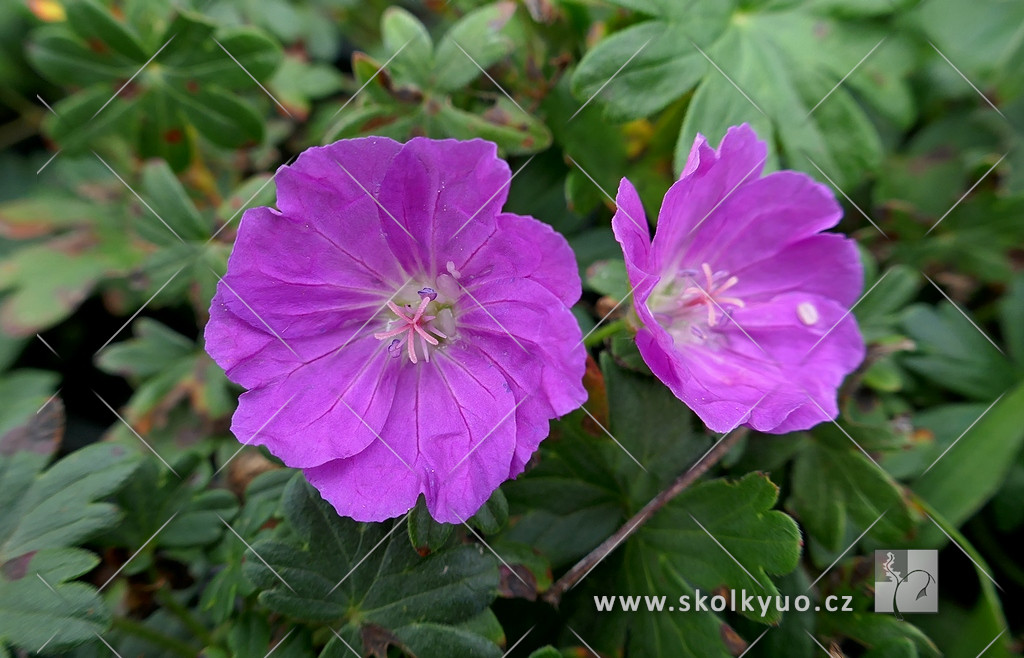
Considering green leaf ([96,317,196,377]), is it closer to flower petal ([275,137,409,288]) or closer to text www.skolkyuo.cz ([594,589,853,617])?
flower petal ([275,137,409,288])

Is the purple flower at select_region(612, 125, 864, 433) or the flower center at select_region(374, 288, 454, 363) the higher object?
the flower center at select_region(374, 288, 454, 363)

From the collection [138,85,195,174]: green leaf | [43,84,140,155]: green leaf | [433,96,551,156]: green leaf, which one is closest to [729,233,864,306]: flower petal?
[433,96,551,156]: green leaf

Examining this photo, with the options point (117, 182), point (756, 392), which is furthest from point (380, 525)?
point (117, 182)

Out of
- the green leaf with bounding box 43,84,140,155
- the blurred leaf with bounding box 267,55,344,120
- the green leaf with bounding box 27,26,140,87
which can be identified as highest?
the green leaf with bounding box 27,26,140,87

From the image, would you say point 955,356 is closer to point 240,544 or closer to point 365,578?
point 365,578

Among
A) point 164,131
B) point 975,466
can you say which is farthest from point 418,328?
point 975,466

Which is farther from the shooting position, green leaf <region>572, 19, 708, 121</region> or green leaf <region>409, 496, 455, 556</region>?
green leaf <region>572, 19, 708, 121</region>
